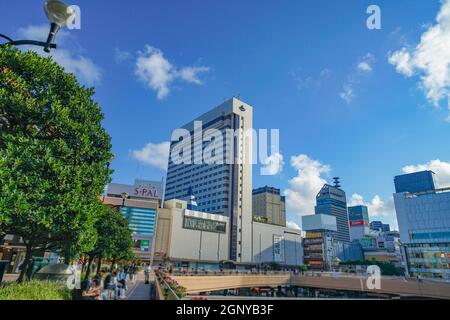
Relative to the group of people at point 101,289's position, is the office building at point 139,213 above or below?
above

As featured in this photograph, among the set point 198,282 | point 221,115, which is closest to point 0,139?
point 198,282

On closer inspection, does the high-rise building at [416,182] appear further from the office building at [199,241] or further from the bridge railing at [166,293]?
the bridge railing at [166,293]

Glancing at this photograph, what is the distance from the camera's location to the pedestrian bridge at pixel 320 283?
111 ft

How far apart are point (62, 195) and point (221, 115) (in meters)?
89.3

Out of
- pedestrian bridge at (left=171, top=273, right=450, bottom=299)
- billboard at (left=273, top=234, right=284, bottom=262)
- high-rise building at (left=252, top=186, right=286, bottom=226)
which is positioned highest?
high-rise building at (left=252, top=186, right=286, bottom=226)

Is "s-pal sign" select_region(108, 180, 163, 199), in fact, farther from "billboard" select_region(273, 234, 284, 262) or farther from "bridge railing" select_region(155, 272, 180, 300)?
"bridge railing" select_region(155, 272, 180, 300)

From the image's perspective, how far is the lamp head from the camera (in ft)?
13.2

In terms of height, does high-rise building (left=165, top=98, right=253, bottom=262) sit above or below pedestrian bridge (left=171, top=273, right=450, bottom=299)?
above

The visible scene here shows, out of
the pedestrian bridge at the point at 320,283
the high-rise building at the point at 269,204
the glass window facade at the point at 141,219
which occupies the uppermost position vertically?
the high-rise building at the point at 269,204

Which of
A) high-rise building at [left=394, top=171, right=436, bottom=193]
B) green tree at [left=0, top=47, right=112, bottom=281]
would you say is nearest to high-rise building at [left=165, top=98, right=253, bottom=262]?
green tree at [left=0, top=47, right=112, bottom=281]

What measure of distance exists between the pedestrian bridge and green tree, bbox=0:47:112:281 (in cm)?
2026

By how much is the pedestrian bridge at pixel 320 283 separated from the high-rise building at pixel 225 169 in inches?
1326

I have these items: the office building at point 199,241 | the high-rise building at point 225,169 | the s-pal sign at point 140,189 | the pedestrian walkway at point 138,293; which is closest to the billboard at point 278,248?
the office building at point 199,241
